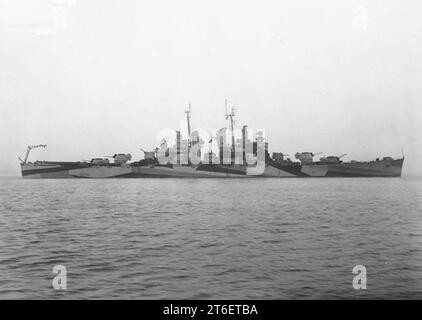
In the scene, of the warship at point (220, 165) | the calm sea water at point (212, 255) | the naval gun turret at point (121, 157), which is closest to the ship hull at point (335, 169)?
the warship at point (220, 165)

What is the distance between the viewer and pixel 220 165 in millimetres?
91250

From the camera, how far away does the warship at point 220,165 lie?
9106 cm

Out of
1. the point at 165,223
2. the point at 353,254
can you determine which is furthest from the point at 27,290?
the point at 165,223

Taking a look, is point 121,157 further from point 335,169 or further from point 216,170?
point 335,169

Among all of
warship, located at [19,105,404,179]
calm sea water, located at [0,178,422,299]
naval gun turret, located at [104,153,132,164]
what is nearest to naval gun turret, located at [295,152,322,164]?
warship, located at [19,105,404,179]

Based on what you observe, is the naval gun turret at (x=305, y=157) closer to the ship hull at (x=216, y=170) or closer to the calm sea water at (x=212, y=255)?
the ship hull at (x=216, y=170)

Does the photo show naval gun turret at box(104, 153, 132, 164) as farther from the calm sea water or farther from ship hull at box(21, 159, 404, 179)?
the calm sea water

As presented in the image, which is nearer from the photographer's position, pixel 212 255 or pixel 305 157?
pixel 212 255

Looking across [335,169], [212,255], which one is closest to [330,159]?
[335,169]

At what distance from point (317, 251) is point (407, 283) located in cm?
414

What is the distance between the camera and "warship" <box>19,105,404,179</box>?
9106 centimetres

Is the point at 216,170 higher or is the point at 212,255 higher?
the point at 216,170
